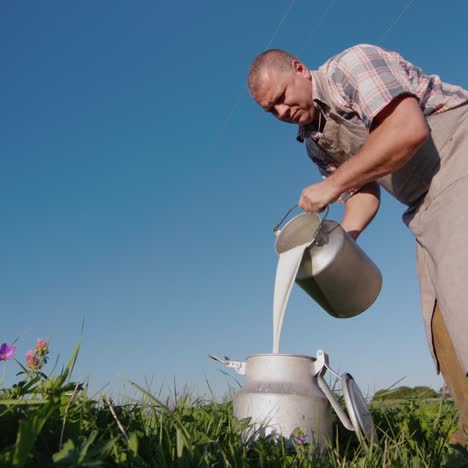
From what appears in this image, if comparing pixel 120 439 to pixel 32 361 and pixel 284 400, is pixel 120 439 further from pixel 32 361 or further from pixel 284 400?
pixel 284 400

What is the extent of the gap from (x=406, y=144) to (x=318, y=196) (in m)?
0.45

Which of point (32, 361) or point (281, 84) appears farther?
point (281, 84)

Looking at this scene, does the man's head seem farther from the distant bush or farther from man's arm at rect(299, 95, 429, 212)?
the distant bush

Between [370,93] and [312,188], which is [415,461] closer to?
[312,188]

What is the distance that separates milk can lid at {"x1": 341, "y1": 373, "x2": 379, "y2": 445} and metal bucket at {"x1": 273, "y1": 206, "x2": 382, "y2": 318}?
1.67ft

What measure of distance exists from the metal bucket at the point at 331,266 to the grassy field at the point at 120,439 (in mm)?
686

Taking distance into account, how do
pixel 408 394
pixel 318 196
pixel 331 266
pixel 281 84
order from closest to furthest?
pixel 318 196 → pixel 331 266 → pixel 281 84 → pixel 408 394

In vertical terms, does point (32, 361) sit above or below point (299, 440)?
above

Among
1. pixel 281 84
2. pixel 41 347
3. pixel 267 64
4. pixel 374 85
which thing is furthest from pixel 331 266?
pixel 41 347

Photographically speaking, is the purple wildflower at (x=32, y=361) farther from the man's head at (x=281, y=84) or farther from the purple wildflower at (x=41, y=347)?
the man's head at (x=281, y=84)

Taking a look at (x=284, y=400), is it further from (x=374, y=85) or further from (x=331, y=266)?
(x=374, y=85)

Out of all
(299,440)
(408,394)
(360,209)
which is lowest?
(299,440)

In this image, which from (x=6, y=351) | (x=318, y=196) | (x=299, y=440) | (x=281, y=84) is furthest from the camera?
(x=281, y=84)

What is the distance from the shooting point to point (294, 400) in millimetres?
2322
